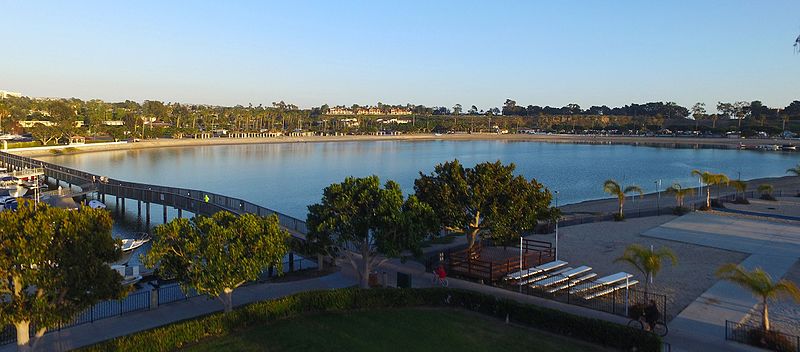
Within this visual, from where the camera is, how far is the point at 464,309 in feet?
61.6

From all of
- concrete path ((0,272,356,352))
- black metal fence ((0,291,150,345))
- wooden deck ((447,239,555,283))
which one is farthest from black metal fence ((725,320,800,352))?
black metal fence ((0,291,150,345))

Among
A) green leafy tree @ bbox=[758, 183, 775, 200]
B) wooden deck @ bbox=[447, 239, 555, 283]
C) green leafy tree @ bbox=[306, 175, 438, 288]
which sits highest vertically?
green leafy tree @ bbox=[306, 175, 438, 288]

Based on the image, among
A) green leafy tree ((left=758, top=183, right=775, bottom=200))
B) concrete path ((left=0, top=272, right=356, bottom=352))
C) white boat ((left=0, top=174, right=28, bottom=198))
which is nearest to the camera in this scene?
concrete path ((left=0, top=272, right=356, bottom=352))

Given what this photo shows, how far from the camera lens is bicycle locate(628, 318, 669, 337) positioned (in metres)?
16.5

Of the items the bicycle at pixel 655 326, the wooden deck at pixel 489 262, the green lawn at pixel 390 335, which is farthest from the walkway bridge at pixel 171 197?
the bicycle at pixel 655 326

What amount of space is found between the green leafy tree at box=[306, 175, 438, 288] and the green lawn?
2.83 m

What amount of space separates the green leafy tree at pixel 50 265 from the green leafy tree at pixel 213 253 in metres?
2.17

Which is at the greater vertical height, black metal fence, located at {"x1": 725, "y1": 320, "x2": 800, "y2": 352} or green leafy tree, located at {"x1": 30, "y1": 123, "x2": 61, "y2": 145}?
green leafy tree, located at {"x1": 30, "y1": 123, "x2": 61, "y2": 145}

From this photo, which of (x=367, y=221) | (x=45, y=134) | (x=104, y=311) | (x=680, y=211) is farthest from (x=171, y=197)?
(x=45, y=134)

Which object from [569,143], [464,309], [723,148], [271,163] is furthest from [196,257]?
[569,143]

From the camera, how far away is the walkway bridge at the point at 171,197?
31.9 metres

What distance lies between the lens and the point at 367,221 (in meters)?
20.2

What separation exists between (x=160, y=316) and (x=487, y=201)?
13.0 m

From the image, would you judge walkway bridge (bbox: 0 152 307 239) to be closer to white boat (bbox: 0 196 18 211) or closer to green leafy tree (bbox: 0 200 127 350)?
white boat (bbox: 0 196 18 211)
